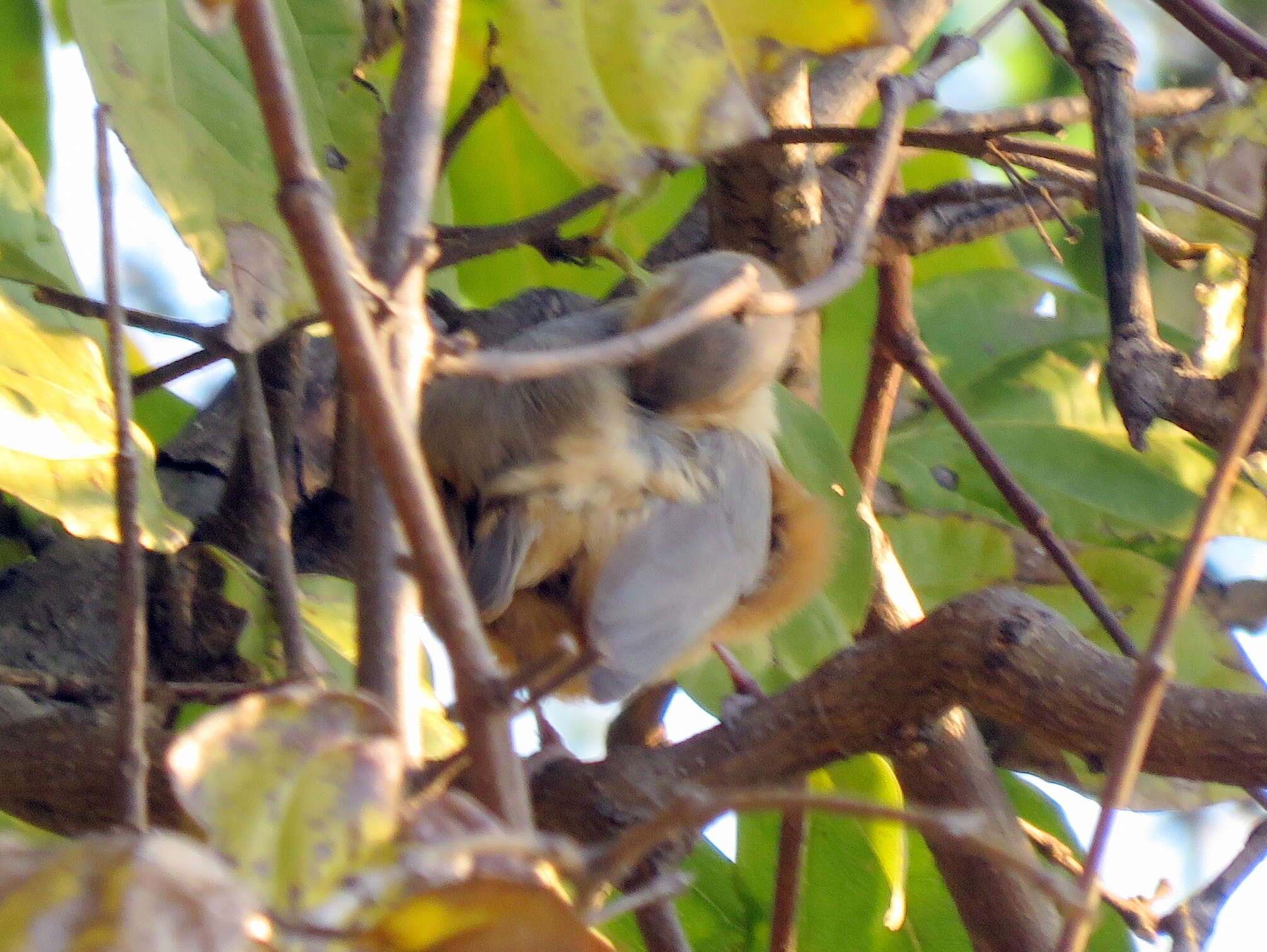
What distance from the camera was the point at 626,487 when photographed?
1.41 meters

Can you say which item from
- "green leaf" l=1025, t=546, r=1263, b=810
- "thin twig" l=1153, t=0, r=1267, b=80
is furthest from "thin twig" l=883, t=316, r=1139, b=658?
"thin twig" l=1153, t=0, r=1267, b=80

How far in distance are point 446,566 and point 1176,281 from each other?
2088mm

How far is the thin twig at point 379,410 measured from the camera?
1.76 ft

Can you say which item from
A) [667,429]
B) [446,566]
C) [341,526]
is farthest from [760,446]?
[446,566]

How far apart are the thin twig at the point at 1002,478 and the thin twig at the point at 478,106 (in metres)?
0.59

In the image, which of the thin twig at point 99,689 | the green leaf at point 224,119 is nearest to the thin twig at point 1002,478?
the green leaf at point 224,119

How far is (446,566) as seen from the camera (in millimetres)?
549

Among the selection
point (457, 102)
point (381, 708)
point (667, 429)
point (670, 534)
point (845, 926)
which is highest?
point (457, 102)

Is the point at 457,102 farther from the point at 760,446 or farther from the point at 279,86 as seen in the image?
the point at 279,86

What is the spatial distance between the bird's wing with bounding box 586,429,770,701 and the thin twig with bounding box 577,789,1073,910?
732 mm

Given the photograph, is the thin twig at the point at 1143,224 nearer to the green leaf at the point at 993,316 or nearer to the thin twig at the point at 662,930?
the green leaf at the point at 993,316

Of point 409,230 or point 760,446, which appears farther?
point 760,446

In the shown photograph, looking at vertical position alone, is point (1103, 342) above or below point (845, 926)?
above

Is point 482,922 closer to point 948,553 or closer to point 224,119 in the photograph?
point 224,119
